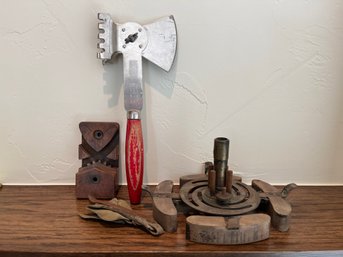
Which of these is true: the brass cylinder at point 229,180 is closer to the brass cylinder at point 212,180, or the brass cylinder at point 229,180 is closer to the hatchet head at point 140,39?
the brass cylinder at point 212,180

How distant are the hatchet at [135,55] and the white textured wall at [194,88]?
1.5 inches

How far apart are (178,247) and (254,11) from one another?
20.3 inches

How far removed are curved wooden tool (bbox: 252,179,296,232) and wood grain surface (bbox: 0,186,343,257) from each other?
0.05ft

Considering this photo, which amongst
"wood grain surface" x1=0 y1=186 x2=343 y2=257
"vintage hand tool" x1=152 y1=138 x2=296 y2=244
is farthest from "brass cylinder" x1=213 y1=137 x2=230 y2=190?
"wood grain surface" x1=0 y1=186 x2=343 y2=257

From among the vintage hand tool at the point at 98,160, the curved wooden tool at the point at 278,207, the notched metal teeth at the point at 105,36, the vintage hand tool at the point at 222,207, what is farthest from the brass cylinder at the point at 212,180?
the notched metal teeth at the point at 105,36

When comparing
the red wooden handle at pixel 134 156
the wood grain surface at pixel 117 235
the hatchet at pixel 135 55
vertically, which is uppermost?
the hatchet at pixel 135 55

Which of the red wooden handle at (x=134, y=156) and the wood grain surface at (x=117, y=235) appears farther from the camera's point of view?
the red wooden handle at (x=134, y=156)

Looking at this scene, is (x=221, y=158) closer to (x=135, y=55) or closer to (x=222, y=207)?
(x=222, y=207)

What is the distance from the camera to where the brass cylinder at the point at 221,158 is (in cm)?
64

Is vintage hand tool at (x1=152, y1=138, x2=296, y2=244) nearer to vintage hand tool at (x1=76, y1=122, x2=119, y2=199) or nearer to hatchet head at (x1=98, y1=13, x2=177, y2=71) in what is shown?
vintage hand tool at (x1=76, y1=122, x2=119, y2=199)

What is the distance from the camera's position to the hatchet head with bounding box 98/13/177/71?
2.35 ft

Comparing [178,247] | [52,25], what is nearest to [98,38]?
[52,25]

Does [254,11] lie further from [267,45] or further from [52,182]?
[52,182]

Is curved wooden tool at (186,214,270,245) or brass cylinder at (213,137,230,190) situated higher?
brass cylinder at (213,137,230,190)
